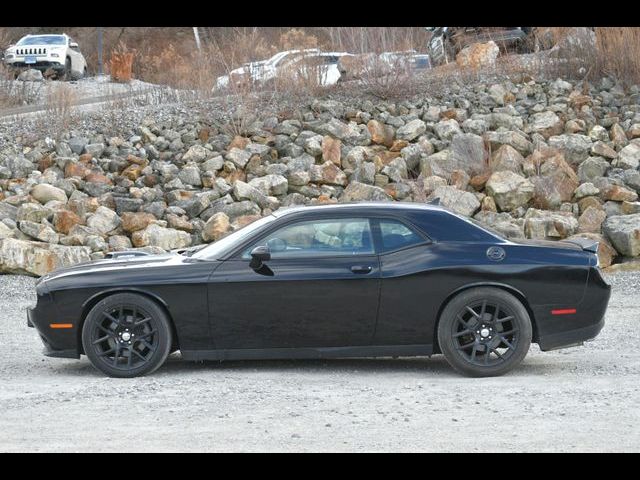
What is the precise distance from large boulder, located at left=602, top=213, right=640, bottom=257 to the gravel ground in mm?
6132

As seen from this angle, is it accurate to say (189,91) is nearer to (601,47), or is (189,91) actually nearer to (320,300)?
(601,47)

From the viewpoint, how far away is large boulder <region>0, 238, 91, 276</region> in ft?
49.4

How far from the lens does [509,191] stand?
59.9ft

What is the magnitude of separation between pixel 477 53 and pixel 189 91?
6.57 m

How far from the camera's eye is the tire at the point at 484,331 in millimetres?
A: 8766

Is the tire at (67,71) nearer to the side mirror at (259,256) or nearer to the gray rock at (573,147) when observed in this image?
the gray rock at (573,147)

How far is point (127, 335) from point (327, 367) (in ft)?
5.51

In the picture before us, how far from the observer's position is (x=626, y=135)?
2127 cm

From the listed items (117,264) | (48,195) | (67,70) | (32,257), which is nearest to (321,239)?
(117,264)

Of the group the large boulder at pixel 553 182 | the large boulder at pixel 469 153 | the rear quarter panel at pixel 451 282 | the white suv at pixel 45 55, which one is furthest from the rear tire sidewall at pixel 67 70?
the rear quarter panel at pixel 451 282

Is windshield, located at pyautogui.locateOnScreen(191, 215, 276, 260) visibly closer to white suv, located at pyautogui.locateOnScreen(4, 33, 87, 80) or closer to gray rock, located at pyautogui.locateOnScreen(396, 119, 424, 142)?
gray rock, located at pyautogui.locateOnScreen(396, 119, 424, 142)

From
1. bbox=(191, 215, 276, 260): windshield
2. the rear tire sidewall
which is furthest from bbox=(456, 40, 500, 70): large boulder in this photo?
bbox=(191, 215, 276, 260): windshield

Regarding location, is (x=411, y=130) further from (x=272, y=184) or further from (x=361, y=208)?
(x=361, y=208)

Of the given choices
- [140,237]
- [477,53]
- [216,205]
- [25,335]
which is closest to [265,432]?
[25,335]
